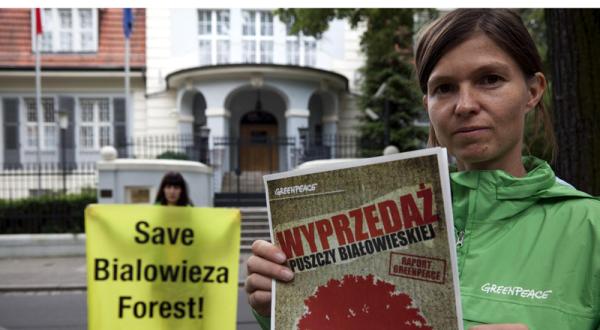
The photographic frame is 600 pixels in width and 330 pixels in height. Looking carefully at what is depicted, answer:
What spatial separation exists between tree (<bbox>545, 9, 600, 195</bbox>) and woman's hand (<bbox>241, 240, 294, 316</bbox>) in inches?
146

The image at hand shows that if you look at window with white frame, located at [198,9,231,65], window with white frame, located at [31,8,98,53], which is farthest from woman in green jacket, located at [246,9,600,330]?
window with white frame, located at [31,8,98,53]

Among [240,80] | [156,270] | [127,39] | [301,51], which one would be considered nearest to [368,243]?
[156,270]

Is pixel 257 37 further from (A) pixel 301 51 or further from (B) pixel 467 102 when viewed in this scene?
→ (B) pixel 467 102

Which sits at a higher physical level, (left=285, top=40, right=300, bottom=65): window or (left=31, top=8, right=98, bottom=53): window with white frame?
(left=31, top=8, right=98, bottom=53): window with white frame

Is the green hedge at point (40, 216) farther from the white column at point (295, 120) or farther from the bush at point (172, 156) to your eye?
the white column at point (295, 120)

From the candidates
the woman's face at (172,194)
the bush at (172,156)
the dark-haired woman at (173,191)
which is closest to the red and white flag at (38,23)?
the bush at (172,156)

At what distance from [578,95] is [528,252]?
3.64 meters

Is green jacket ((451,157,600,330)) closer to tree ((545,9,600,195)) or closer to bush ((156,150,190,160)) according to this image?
tree ((545,9,600,195))

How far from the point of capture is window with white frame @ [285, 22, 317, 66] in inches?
812

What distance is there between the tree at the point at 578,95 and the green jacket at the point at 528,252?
3.48 m

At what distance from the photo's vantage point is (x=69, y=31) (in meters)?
21.1

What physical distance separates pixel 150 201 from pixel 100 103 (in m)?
9.47

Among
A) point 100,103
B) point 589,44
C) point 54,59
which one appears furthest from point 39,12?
point 589,44

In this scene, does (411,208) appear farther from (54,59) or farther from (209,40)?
(54,59)
